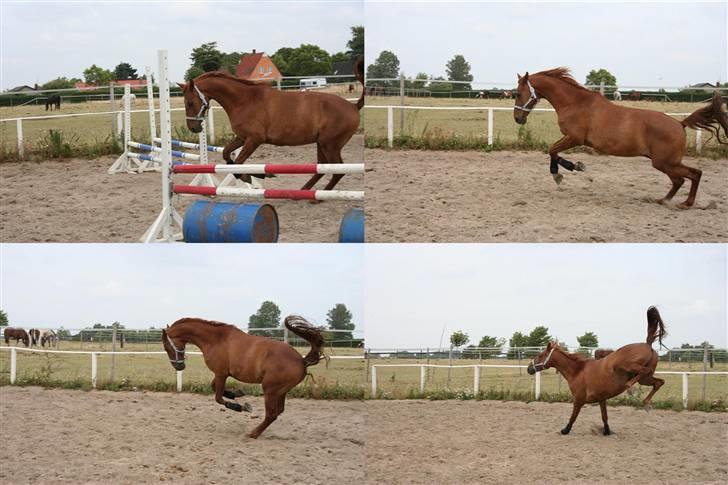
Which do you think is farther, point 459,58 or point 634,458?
point 459,58

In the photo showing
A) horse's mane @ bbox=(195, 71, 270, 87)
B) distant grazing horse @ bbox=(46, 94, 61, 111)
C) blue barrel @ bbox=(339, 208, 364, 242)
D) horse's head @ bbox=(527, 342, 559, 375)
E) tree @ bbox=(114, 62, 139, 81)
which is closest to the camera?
blue barrel @ bbox=(339, 208, 364, 242)

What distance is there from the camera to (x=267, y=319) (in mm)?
9734

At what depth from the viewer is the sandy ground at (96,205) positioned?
269 inches

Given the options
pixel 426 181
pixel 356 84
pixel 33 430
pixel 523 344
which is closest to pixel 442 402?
pixel 523 344

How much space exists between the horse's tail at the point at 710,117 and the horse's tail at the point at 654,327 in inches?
63.6

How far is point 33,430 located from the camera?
6.39 m

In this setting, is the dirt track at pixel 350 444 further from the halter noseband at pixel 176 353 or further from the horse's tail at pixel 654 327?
the horse's tail at pixel 654 327

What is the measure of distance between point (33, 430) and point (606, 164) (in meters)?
6.42

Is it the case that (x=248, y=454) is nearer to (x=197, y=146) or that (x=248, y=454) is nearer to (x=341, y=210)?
(x=341, y=210)

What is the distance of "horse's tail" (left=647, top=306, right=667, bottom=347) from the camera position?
18.7 ft

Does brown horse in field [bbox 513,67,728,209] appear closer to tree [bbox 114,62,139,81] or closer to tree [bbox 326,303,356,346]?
tree [bbox 326,303,356,346]

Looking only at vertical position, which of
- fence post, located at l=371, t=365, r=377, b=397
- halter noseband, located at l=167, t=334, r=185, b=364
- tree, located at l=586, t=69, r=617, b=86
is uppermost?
tree, located at l=586, t=69, r=617, b=86

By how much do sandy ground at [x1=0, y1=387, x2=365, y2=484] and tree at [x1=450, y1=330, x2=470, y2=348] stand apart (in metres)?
1.45

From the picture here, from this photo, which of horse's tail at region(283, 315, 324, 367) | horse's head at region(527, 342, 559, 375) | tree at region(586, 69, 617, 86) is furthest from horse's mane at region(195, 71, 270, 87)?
tree at region(586, 69, 617, 86)
